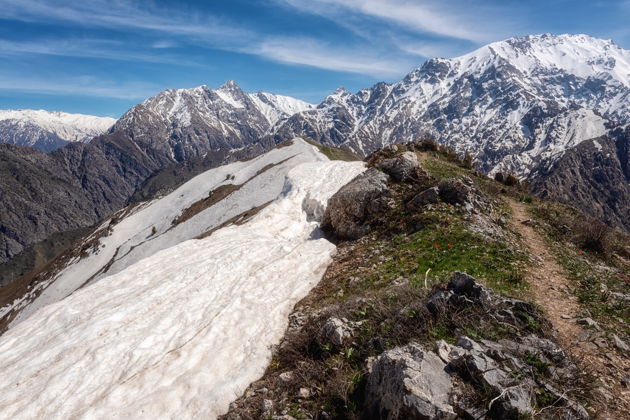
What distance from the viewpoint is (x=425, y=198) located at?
22.0m

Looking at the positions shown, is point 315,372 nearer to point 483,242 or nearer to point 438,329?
point 438,329

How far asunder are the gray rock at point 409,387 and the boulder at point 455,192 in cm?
1502

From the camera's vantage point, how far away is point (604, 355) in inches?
365

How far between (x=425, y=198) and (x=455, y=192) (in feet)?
5.93

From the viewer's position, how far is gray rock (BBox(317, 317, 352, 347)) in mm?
10930

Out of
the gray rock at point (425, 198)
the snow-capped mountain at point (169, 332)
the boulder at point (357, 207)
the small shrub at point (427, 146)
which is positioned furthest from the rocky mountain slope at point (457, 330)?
the small shrub at point (427, 146)

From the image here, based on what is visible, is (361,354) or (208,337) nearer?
(361,354)

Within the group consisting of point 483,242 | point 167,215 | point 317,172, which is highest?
point 317,172

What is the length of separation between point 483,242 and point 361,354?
9.90 m

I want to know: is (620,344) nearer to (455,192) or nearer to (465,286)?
(465,286)

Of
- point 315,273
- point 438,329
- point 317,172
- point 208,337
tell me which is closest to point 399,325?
point 438,329

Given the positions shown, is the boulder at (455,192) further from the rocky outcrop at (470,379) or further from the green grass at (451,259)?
the rocky outcrop at (470,379)

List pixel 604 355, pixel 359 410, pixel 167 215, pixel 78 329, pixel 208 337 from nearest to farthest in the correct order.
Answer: pixel 359 410, pixel 604 355, pixel 208 337, pixel 78 329, pixel 167 215

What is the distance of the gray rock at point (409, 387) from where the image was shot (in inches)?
276
